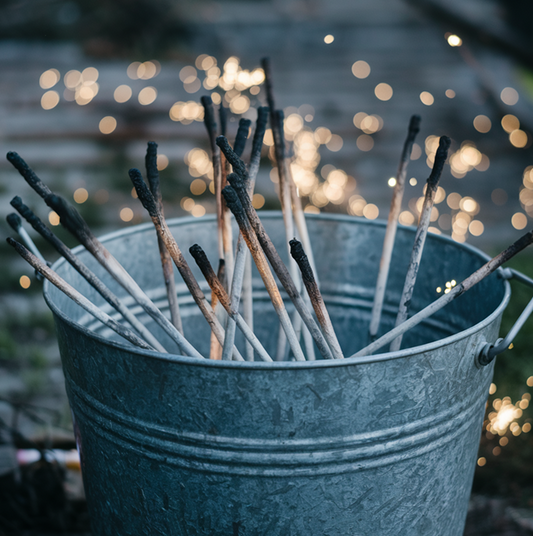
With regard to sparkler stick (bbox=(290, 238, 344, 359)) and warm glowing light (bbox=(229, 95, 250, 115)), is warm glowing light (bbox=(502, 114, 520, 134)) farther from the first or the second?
sparkler stick (bbox=(290, 238, 344, 359))

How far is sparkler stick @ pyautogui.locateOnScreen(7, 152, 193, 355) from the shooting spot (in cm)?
76

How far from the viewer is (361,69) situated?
11.9ft

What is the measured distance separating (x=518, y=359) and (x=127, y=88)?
301 centimetres

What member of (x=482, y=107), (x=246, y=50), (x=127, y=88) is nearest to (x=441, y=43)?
(x=482, y=107)

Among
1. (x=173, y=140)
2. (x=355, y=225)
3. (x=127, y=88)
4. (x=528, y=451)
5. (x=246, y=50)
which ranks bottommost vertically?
(x=528, y=451)

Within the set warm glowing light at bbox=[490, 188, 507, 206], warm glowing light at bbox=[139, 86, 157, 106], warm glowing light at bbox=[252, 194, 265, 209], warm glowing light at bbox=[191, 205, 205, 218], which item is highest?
warm glowing light at bbox=[139, 86, 157, 106]

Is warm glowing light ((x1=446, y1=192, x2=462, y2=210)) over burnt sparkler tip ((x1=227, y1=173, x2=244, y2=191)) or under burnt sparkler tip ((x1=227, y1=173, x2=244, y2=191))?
over

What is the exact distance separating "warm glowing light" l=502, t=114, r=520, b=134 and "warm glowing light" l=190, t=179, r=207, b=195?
200cm

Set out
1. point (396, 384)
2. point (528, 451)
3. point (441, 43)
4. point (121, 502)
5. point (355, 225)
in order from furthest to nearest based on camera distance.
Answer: point (441, 43), point (528, 451), point (355, 225), point (121, 502), point (396, 384)

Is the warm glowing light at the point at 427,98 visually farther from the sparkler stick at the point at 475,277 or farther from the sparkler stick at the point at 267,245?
the sparkler stick at the point at 267,245

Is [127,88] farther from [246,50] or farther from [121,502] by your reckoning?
[121,502]

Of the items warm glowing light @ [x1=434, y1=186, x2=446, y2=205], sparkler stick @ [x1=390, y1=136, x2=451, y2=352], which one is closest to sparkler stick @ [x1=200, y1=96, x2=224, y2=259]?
sparkler stick @ [x1=390, y1=136, x2=451, y2=352]

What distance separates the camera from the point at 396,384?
84 cm

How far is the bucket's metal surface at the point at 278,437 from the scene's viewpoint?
814mm
